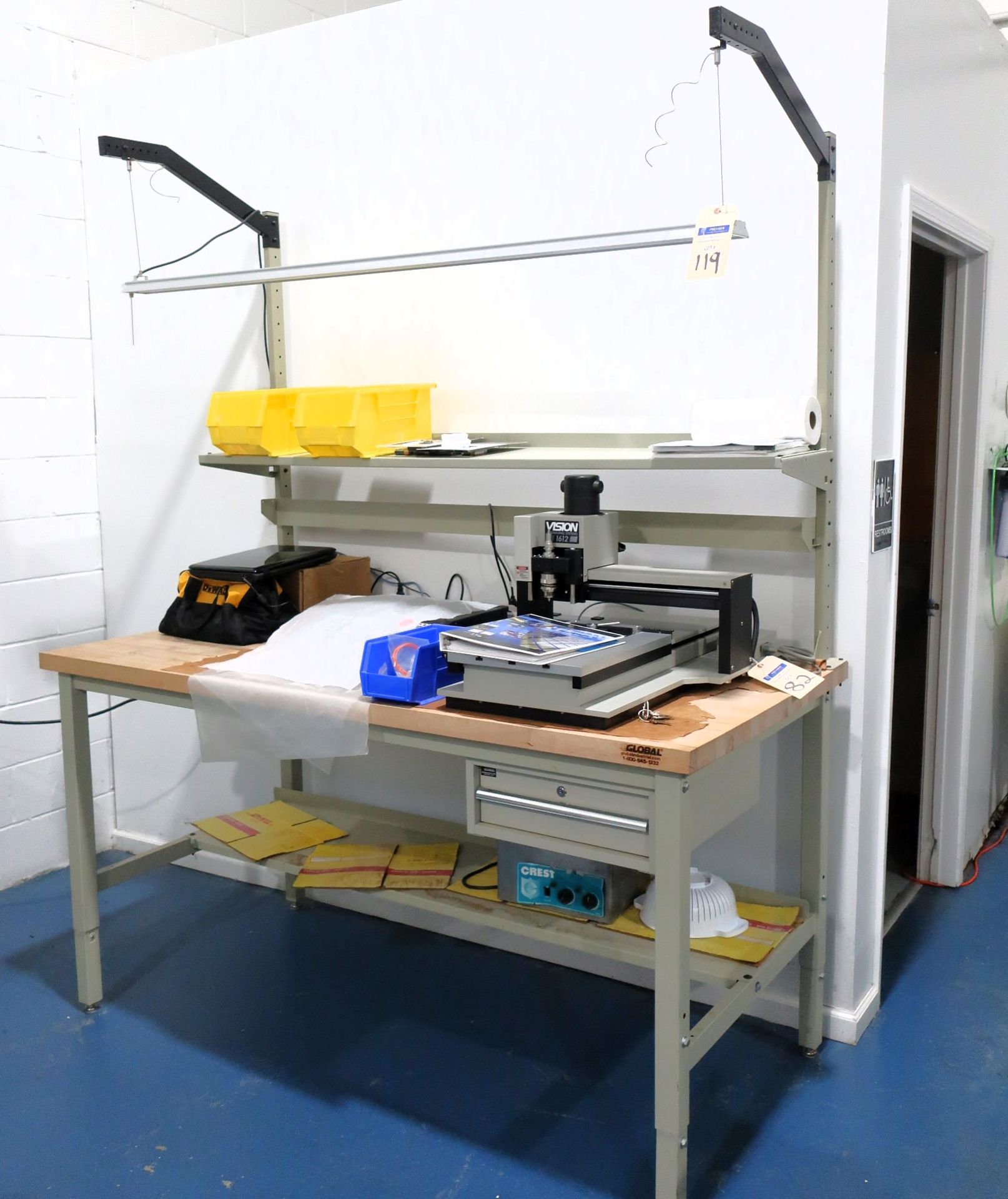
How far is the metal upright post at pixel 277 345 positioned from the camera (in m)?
3.06

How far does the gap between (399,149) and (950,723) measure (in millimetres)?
2248

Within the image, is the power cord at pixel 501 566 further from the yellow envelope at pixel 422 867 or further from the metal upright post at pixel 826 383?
the metal upright post at pixel 826 383

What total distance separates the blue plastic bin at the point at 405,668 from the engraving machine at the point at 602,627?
0.05 metres

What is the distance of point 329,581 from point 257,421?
45cm

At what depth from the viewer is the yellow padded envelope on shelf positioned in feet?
9.29

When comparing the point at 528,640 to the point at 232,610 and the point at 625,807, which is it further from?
the point at 232,610

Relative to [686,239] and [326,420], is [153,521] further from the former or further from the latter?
[686,239]

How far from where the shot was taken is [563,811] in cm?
199

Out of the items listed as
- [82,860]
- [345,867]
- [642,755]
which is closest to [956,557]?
[642,755]

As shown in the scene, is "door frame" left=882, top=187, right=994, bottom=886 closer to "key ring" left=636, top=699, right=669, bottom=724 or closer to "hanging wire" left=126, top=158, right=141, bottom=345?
"key ring" left=636, top=699, right=669, bottom=724

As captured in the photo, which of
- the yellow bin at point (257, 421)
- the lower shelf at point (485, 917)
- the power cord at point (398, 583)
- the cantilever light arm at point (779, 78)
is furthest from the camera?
the power cord at point (398, 583)

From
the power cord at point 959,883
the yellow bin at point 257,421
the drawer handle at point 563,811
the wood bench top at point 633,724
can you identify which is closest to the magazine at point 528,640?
the wood bench top at point 633,724

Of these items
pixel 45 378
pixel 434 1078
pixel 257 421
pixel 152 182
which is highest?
pixel 152 182

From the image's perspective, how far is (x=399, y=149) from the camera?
2.89 m
